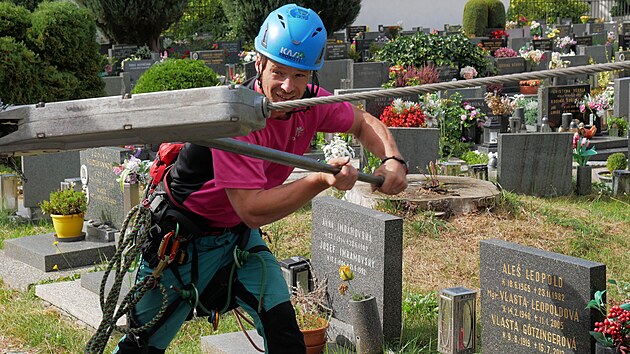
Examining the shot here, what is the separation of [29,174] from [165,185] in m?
6.09

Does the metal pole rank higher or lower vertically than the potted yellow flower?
higher

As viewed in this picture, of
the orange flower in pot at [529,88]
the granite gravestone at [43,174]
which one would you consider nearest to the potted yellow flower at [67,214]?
the granite gravestone at [43,174]

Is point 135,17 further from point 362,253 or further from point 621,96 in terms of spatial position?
point 362,253

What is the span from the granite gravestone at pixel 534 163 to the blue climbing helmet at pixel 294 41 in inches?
256

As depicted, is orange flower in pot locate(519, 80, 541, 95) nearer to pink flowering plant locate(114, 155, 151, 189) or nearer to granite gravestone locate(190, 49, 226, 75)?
granite gravestone locate(190, 49, 226, 75)

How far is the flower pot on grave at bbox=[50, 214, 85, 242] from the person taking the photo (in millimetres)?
8414

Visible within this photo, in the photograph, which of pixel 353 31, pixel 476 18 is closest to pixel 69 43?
pixel 353 31

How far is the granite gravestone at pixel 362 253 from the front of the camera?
18.3 ft

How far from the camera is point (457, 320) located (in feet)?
16.8

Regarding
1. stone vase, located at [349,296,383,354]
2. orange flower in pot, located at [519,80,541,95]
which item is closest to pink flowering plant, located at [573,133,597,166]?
stone vase, located at [349,296,383,354]

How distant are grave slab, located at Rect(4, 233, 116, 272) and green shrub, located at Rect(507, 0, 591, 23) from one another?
34.4m

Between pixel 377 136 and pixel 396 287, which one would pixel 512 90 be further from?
pixel 377 136

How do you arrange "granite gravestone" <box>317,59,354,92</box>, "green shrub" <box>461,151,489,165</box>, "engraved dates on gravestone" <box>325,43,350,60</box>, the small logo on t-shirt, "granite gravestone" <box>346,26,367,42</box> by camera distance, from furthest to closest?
1. "granite gravestone" <box>346,26,367,42</box>
2. "engraved dates on gravestone" <box>325,43,350,60</box>
3. "granite gravestone" <box>317,59,354,92</box>
4. "green shrub" <box>461,151,489,165</box>
5. the small logo on t-shirt

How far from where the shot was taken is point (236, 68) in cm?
2119
